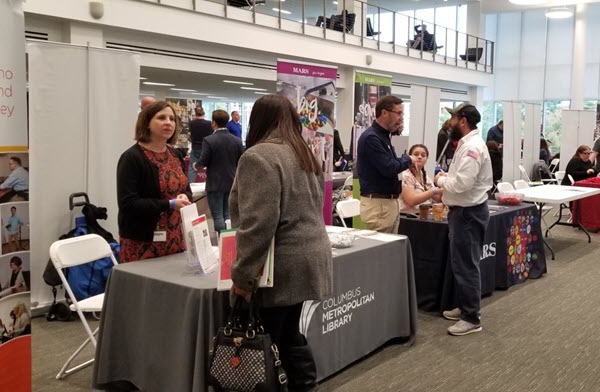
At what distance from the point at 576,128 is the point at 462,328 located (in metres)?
8.48

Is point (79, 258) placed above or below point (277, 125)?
below

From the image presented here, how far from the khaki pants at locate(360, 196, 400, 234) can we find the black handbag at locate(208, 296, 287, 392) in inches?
79.8

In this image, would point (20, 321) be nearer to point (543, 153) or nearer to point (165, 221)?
point (165, 221)

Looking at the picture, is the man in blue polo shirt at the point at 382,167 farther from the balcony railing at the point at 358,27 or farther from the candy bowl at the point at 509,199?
the balcony railing at the point at 358,27

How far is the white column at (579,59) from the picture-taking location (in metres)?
14.6

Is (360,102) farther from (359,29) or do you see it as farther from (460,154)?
(359,29)

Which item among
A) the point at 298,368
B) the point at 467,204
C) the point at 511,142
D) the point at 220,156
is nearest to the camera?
the point at 298,368

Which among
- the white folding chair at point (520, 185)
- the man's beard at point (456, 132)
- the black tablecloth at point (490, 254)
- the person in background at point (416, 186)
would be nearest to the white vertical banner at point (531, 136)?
the white folding chair at point (520, 185)

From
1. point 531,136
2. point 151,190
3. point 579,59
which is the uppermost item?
point 579,59

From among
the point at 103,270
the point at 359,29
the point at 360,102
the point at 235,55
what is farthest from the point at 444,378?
the point at 359,29

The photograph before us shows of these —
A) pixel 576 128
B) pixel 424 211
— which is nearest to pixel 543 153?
pixel 576 128

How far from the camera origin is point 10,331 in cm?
202

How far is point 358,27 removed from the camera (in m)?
13.3

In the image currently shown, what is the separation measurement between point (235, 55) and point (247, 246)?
8399mm
